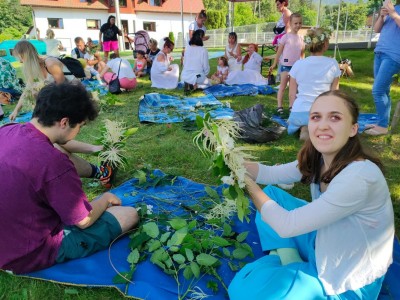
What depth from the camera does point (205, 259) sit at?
6.70 ft

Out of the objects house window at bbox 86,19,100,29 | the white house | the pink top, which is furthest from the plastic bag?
house window at bbox 86,19,100,29

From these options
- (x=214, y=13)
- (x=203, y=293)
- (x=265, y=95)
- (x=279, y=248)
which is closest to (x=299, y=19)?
(x=265, y=95)

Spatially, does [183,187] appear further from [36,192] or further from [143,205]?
[36,192]

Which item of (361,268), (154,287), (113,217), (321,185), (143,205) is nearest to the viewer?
(361,268)

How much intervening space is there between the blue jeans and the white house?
25.1 meters

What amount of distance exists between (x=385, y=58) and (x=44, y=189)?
4.19 metres

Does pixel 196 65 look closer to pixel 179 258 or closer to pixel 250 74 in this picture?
pixel 250 74

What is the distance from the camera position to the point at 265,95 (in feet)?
23.0

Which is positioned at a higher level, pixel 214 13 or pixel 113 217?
pixel 214 13

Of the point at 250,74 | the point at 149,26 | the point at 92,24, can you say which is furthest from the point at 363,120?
the point at 149,26

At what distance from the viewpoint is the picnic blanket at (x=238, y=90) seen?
709cm

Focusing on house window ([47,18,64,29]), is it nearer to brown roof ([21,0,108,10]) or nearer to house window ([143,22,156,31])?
brown roof ([21,0,108,10])

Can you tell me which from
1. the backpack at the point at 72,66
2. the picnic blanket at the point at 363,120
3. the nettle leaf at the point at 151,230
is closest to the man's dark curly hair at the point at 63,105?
the nettle leaf at the point at 151,230

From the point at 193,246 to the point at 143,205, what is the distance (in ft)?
2.24
